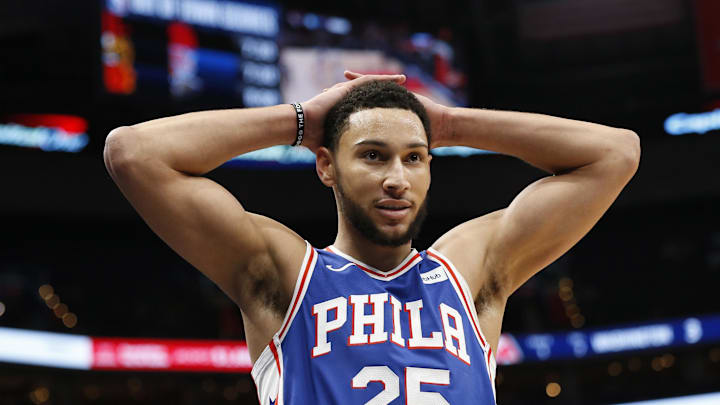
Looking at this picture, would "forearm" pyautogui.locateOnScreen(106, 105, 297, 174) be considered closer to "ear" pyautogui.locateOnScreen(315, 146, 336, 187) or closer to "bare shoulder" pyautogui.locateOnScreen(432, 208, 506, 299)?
"ear" pyautogui.locateOnScreen(315, 146, 336, 187)

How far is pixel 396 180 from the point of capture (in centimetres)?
233

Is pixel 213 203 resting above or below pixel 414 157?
below

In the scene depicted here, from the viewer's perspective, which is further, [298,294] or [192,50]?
[192,50]

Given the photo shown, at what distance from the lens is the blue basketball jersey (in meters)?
2.21

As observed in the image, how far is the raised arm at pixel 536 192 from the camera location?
2607 millimetres

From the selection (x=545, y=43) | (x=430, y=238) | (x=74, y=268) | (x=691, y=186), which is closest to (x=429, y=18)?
(x=545, y=43)

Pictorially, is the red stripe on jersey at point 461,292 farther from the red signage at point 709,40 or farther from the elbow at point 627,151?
the red signage at point 709,40

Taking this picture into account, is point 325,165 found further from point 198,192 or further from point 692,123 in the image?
point 692,123

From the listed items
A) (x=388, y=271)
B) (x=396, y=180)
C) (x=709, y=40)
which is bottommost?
(x=388, y=271)

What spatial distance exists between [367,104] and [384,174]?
0.81 feet

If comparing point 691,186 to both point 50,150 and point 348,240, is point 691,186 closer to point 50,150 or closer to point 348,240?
point 50,150

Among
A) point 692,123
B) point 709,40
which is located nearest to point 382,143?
point 709,40

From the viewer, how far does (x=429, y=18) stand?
1457 cm

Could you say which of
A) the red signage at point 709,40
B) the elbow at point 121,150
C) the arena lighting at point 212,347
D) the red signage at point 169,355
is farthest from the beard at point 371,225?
the red signage at point 709,40
